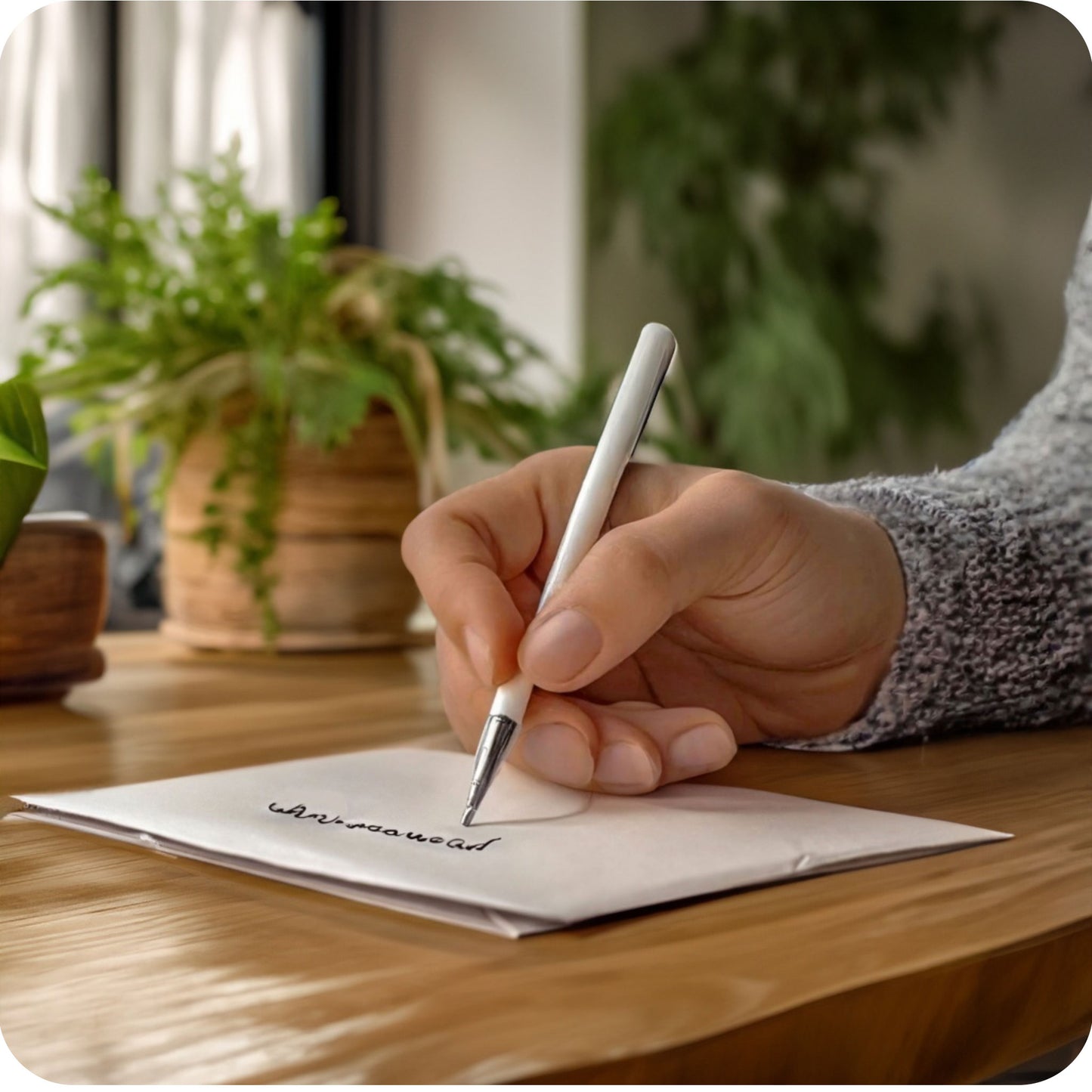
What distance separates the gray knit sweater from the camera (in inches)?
19.8

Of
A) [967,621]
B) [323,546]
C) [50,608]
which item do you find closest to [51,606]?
[50,608]

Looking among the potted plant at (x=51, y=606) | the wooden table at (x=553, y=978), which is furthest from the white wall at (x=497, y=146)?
the wooden table at (x=553, y=978)

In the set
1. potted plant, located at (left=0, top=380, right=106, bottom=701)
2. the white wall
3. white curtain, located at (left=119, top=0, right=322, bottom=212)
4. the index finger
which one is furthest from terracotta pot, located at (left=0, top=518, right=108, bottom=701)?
white curtain, located at (left=119, top=0, right=322, bottom=212)

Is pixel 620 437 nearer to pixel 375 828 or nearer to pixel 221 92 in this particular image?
pixel 375 828

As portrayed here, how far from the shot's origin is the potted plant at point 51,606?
623 millimetres

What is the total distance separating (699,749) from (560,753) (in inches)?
1.9

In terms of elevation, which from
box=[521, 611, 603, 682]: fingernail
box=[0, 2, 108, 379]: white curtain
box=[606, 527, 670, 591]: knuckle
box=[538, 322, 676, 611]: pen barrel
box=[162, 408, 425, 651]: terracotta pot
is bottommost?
box=[162, 408, 425, 651]: terracotta pot

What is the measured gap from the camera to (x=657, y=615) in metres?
0.39

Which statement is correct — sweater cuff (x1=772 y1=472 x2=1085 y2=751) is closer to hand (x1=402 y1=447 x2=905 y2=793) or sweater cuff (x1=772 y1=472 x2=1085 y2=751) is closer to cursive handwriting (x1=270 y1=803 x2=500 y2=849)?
hand (x1=402 y1=447 x2=905 y2=793)

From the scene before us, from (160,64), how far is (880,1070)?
8.95 ft

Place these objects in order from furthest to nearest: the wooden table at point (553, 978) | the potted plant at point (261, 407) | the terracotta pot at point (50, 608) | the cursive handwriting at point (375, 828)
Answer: the potted plant at point (261, 407) → the terracotta pot at point (50, 608) → the cursive handwriting at point (375, 828) → the wooden table at point (553, 978)

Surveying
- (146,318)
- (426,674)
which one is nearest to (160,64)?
(146,318)

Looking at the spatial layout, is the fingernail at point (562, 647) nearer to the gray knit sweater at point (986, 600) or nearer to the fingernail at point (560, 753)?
the fingernail at point (560, 753)

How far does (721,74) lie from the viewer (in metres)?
2.08
